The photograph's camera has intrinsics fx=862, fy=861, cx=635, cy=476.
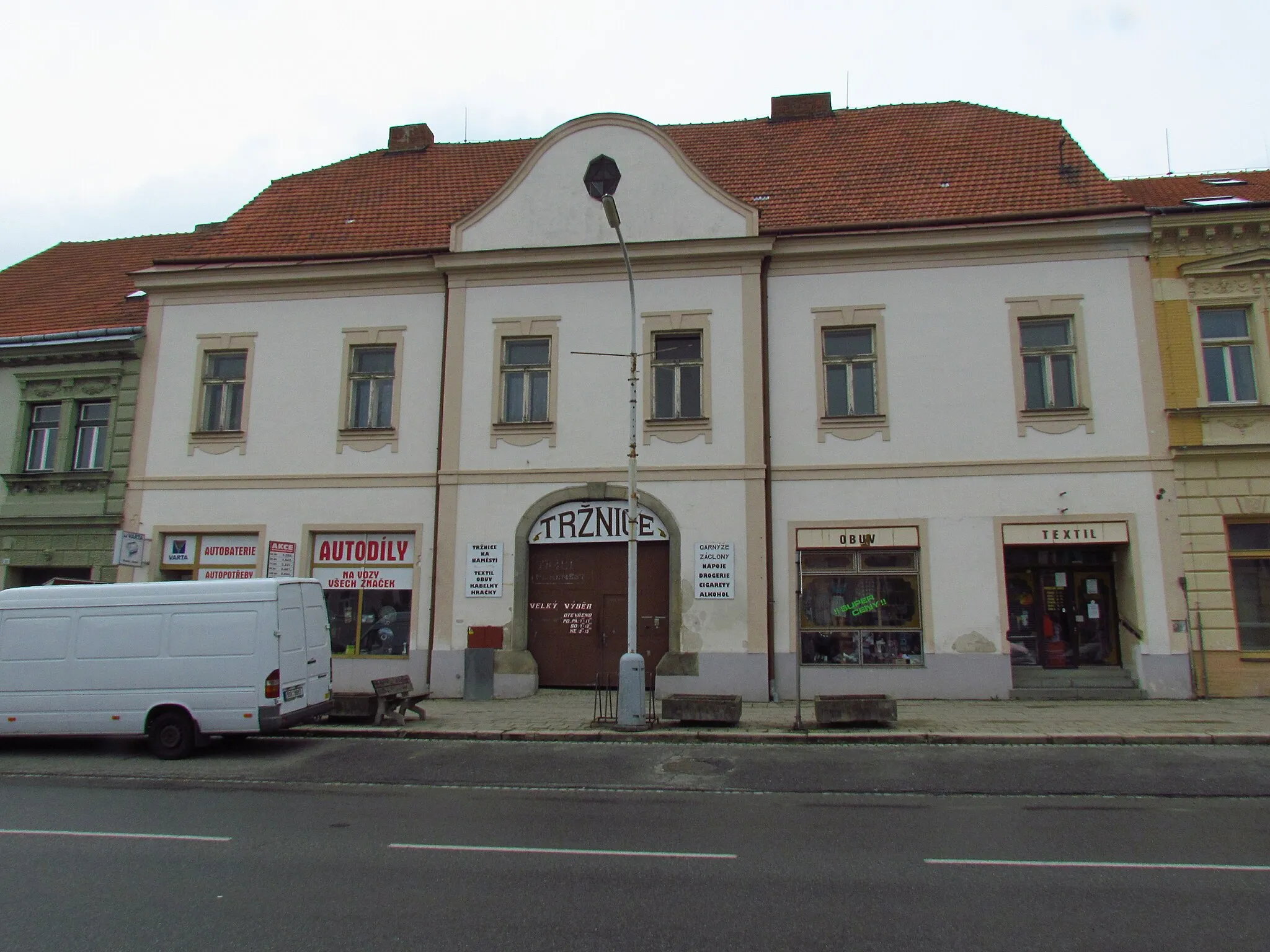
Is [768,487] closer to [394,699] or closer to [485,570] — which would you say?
[485,570]

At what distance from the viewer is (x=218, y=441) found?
667 inches

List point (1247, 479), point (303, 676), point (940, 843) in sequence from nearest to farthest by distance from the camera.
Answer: point (940, 843)
point (303, 676)
point (1247, 479)

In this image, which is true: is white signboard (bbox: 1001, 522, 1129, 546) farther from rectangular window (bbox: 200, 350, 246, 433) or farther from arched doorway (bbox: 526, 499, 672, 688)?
rectangular window (bbox: 200, 350, 246, 433)

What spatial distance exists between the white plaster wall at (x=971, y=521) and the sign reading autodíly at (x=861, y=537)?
0.57 feet

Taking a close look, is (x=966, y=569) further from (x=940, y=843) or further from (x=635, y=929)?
(x=635, y=929)

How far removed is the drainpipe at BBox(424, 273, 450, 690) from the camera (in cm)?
1561

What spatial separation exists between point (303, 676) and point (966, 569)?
34.8 ft

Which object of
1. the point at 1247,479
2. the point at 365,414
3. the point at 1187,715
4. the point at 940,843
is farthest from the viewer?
the point at 365,414

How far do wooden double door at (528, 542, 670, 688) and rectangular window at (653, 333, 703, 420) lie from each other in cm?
246

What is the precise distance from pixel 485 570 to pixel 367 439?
3.53m

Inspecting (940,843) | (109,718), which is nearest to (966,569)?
(940,843)

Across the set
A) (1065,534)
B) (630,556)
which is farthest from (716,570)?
(1065,534)

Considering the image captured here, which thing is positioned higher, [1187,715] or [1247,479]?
[1247,479]

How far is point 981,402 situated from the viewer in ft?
49.5
